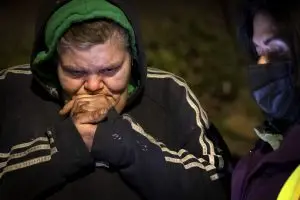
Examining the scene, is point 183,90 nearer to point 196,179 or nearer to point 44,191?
point 196,179

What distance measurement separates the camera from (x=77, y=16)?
1056mm

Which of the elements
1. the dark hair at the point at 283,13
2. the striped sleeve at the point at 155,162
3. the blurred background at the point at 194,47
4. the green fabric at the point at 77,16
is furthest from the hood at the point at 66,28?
the blurred background at the point at 194,47

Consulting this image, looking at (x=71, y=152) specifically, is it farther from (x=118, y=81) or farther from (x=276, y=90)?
(x=276, y=90)

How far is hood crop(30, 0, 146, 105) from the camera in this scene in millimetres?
1065

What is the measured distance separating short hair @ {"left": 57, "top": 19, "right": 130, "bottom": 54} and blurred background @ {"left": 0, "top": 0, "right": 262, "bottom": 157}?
0.68 m

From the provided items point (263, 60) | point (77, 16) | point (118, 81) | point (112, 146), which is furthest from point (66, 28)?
point (263, 60)

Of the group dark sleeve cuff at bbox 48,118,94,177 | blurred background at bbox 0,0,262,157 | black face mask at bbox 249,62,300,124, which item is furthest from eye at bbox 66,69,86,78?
blurred background at bbox 0,0,262,157

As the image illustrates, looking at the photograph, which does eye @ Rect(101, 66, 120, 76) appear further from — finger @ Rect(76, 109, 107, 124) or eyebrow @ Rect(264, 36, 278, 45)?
eyebrow @ Rect(264, 36, 278, 45)

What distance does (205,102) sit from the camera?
1.75 m

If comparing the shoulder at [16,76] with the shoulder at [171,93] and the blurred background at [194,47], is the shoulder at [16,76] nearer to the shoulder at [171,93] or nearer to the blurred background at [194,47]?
the shoulder at [171,93]

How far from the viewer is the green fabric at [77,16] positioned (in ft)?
3.48

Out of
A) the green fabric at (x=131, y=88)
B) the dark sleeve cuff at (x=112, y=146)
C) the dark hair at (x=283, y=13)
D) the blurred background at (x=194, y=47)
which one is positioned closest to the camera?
the dark hair at (x=283, y=13)

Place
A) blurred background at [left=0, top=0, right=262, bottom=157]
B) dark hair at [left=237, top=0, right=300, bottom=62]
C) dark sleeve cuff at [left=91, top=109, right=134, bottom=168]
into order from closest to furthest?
dark hair at [left=237, top=0, right=300, bottom=62], dark sleeve cuff at [left=91, top=109, right=134, bottom=168], blurred background at [left=0, top=0, right=262, bottom=157]

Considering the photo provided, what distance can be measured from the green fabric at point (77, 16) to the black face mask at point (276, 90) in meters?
0.28
